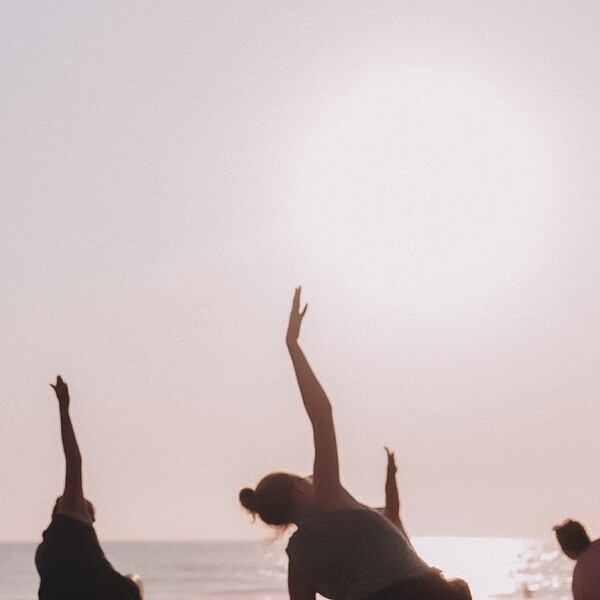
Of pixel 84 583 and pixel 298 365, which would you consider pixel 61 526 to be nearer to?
pixel 84 583

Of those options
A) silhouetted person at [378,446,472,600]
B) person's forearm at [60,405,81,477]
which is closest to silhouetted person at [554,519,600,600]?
silhouetted person at [378,446,472,600]

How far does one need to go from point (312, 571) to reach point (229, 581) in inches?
2718

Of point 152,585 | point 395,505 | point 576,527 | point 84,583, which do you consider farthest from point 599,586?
point 152,585

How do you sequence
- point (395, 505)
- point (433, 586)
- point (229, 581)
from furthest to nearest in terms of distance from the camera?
point (229, 581) < point (395, 505) < point (433, 586)

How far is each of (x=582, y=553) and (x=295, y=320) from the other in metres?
3.22

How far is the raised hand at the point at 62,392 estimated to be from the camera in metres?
5.75

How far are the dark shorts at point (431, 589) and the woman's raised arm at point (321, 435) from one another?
39 centimetres

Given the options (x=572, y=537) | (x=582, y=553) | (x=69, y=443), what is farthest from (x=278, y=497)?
(x=582, y=553)

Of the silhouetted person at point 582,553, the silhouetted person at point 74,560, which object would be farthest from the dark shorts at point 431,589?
the silhouetted person at point 582,553

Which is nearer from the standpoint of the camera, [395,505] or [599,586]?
[395,505]

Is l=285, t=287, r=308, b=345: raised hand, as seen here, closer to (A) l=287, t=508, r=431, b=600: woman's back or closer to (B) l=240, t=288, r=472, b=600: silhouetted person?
(B) l=240, t=288, r=472, b=600: silhouetted person

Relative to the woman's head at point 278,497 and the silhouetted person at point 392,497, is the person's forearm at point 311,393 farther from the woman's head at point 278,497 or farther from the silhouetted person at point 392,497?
the silhouetted person at point 392,497

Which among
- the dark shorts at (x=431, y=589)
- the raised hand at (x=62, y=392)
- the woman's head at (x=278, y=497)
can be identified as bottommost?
the dark shorts at (x=431, y=589)

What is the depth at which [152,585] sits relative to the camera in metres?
66.4
